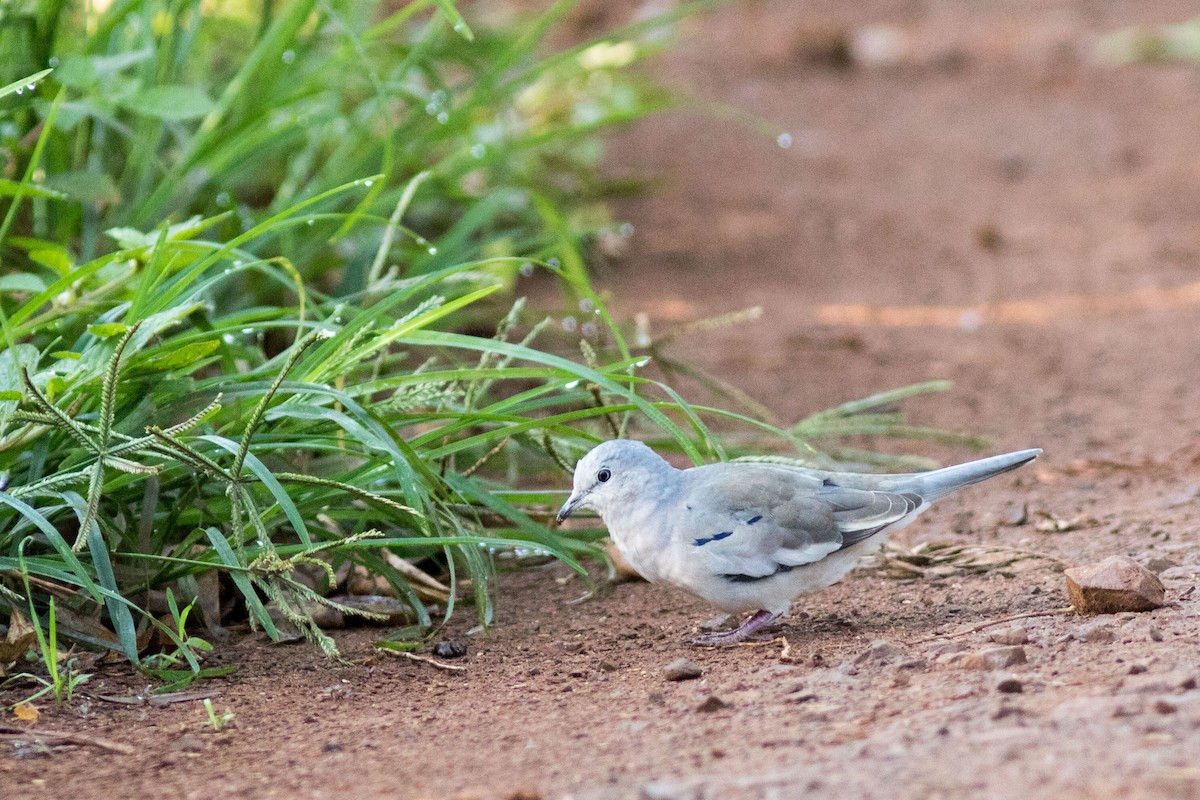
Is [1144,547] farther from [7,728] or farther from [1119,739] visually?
[7,728]

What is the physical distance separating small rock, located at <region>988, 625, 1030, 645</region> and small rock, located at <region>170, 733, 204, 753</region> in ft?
4.99

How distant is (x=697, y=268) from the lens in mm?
7180

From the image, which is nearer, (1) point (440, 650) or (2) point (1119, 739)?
(2) point (1119, 739)

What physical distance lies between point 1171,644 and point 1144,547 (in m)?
0.84

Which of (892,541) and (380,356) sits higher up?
(380,356)

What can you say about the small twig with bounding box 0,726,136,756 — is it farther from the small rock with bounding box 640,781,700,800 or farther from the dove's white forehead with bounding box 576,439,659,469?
the dove's white forehead with bounding box 576,439,659,469

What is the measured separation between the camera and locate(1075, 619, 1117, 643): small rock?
8.58 feet

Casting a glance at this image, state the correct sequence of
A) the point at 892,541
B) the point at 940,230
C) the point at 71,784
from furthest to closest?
the point at 940,230
the point at 892,541
the point at 71,784

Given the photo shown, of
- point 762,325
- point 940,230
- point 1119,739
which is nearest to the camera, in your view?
point 1119,739

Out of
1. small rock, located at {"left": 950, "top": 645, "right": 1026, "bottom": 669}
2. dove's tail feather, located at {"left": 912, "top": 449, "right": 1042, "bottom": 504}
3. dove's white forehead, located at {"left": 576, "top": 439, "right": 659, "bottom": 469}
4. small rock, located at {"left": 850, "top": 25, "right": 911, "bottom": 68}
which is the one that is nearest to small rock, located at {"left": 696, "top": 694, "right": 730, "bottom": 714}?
small rock, located at {"left": 950, "top": 645, "right": 1026, "bottom": 669}

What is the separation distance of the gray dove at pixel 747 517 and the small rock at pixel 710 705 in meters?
0.47

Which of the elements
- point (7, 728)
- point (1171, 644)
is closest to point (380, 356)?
point (7, 728)

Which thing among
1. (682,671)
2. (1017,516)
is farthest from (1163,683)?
(1017,516)

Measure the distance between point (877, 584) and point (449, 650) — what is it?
43.0 inches
